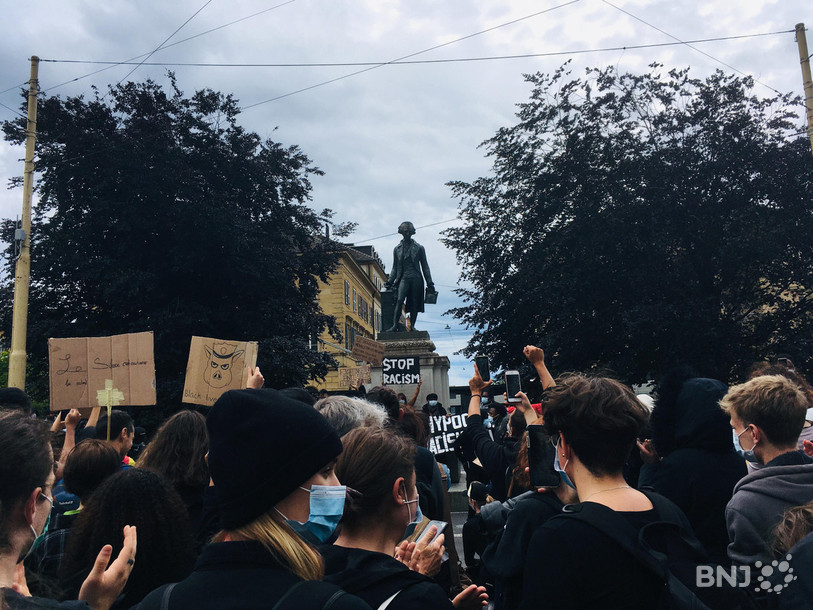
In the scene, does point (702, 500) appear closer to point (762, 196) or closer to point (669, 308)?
point (669, 308)

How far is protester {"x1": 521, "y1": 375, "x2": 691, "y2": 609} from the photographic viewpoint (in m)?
1.97

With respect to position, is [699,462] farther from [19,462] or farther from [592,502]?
[19,462]

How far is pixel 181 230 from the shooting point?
20.6 meters

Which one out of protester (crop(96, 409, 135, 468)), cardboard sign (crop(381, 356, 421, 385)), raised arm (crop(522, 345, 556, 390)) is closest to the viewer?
raised arm (crop(522, 345, 556, 390))

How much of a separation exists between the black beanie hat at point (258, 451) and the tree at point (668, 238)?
18.7m

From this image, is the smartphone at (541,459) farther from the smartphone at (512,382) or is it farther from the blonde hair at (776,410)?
the smartphone at (512,382)

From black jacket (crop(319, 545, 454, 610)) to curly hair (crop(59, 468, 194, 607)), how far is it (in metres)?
0.68

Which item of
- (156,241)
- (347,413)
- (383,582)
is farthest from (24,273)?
(383,582)

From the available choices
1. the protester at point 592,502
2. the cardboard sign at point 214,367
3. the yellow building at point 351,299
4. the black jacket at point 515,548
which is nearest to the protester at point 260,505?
the protester at point 592,502

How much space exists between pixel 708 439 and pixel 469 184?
71.8 feet

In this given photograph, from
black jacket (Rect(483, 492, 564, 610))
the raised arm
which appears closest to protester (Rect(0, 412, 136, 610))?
black jacket (Rect(483, 492, 564, 610))

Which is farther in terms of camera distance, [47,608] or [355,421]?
[355,421]

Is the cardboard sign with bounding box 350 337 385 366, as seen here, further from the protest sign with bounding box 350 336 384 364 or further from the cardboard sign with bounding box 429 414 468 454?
the cardboard sign with bounding box 429 414 468 454

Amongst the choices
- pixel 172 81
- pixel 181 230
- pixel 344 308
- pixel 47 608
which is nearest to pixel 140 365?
pixel 47 608
